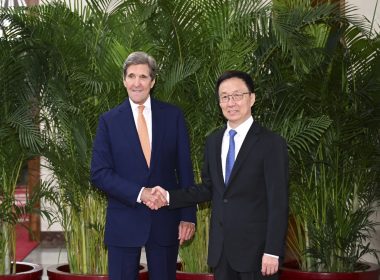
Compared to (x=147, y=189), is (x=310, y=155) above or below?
above

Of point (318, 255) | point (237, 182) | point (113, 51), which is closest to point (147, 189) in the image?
point (237, 182)

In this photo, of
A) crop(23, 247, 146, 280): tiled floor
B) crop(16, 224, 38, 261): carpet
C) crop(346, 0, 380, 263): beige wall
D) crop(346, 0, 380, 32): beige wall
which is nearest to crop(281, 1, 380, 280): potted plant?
crop(346, 0, 380, 263): beige wall

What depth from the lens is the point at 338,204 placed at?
5.30m

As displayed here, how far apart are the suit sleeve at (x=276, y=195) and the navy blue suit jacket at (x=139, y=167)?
0.79 m

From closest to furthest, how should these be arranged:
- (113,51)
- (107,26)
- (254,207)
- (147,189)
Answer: (254,207) → (147,189) → (113,51) → (107,26)

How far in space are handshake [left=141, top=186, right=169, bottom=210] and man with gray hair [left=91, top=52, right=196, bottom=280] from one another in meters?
0.08

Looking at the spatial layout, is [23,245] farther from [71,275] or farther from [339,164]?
[339,164]

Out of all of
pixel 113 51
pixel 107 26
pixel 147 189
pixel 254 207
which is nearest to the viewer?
pixel 254 207

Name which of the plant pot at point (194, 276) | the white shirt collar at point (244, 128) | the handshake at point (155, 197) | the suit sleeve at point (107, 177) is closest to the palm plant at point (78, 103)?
the plant pot at point (194, 276)

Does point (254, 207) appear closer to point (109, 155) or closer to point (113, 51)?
point (109, 155)

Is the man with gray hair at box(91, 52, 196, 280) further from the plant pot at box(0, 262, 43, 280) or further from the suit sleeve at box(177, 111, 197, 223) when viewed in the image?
the plant pot at box(0, 262, 43, 280)

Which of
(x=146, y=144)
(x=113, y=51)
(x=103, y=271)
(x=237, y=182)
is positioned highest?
(x=113, y=51)

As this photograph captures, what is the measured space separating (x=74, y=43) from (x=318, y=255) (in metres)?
2.16

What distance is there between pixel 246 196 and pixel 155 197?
59 cm
